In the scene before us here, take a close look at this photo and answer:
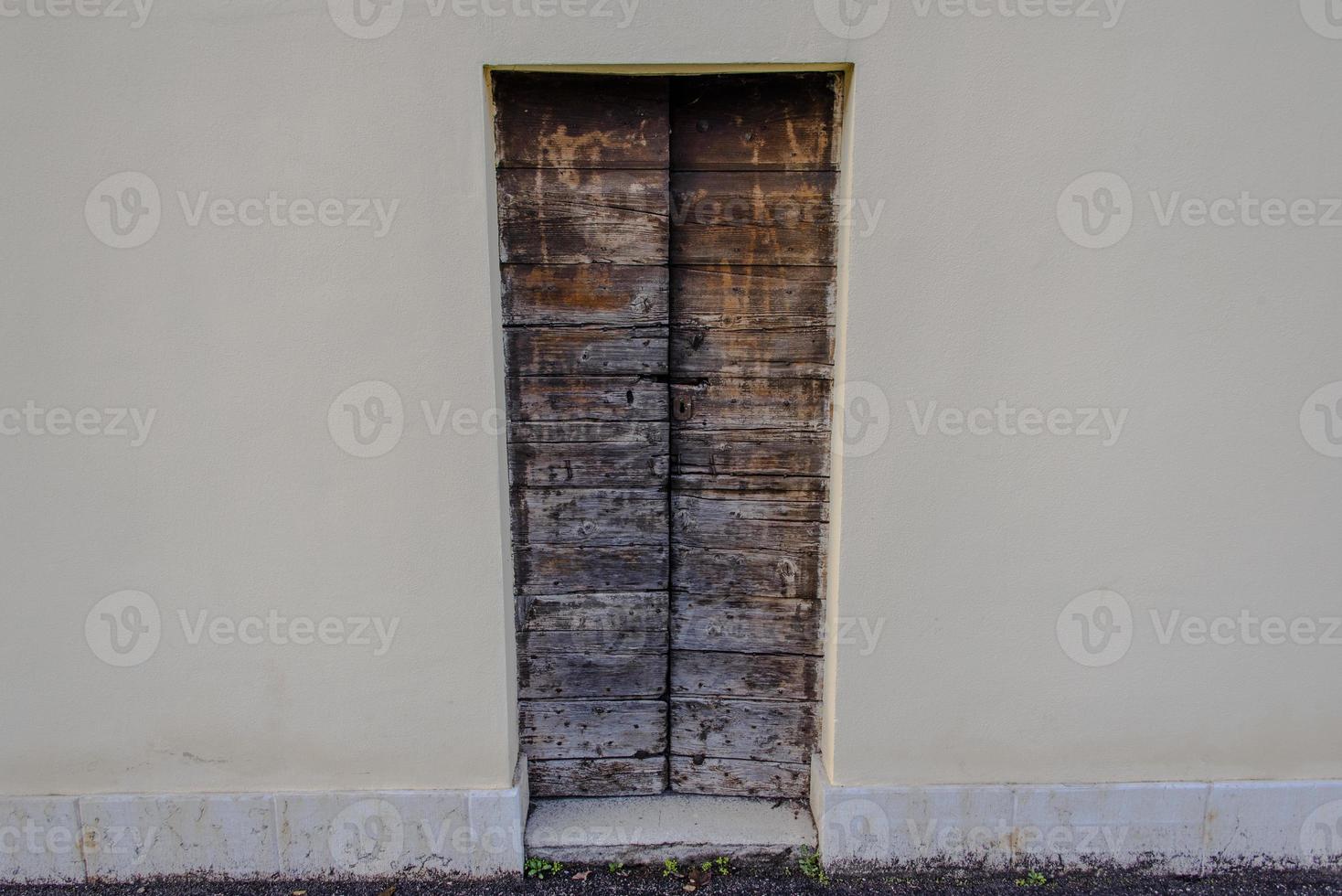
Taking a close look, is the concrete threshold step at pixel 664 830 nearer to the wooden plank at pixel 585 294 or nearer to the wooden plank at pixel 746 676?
the wooden plank at pixel 746 676

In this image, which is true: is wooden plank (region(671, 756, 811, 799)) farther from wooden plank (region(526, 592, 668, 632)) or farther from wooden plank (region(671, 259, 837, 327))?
wooden plank (region(671, 259, 837, 327))

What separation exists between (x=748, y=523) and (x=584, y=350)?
0.80 meters

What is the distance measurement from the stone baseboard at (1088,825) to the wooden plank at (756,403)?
1228mm

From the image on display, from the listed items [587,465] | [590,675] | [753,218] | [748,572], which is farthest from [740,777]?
[753,218]

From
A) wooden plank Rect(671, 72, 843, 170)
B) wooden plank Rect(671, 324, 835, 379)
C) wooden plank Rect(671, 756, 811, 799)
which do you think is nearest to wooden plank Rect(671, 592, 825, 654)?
wooden plank Rect(671, 756, 811, 799)

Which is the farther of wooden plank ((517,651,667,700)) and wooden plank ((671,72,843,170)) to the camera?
wooden plank ((517,651,667,700))

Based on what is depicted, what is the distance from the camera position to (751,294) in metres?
2.30

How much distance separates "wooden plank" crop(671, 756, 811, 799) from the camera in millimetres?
2566

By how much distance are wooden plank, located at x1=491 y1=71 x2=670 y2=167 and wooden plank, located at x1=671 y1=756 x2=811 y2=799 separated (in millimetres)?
2067

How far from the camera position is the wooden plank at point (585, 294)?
2273 mm

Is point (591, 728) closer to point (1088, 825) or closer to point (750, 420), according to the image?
point (750, 420)

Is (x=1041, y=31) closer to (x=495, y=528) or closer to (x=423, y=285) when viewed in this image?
(x=423, y=285)

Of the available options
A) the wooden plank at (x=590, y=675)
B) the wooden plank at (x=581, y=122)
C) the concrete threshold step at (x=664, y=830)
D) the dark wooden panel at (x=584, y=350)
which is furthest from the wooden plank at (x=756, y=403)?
the concrete threshold step at (x=664, y=830)

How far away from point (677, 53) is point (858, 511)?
146cm
